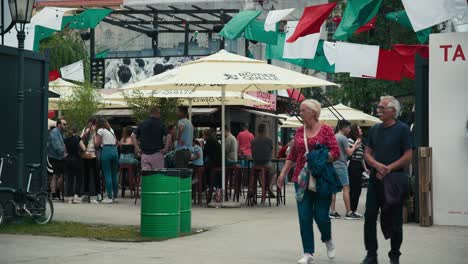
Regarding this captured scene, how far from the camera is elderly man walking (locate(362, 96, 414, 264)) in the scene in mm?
10047

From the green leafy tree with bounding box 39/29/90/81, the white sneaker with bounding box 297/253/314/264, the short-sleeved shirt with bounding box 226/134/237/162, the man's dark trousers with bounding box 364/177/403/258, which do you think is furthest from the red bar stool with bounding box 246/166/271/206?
the green leafy tree with bounding box 39/29/90/81

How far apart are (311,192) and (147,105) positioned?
16.8 m

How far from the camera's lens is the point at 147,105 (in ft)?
88.5

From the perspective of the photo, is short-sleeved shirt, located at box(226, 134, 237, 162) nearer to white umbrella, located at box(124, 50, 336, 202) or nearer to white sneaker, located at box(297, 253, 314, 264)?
white umbrella, located at box(124, 50, 336, 202)

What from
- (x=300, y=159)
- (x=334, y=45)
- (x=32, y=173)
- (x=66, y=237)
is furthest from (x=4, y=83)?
(x=334, y=45)

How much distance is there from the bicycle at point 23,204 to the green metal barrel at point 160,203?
7.04ft

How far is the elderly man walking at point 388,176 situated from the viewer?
10.0 metres

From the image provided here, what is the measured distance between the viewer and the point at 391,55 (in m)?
18.2

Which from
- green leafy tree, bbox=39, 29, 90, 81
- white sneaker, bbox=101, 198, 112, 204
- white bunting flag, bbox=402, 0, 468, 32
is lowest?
white sneaker, bbox=101, 198, 112, 204

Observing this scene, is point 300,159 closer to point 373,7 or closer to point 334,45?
point 373,7

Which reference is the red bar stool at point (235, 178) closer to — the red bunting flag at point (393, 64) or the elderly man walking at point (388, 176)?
the red bunting flag at point (393, 64)

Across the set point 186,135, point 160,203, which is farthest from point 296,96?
point 160,203

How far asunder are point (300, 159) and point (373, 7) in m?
6.71

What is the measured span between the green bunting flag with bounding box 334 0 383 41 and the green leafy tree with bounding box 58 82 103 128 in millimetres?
15558
